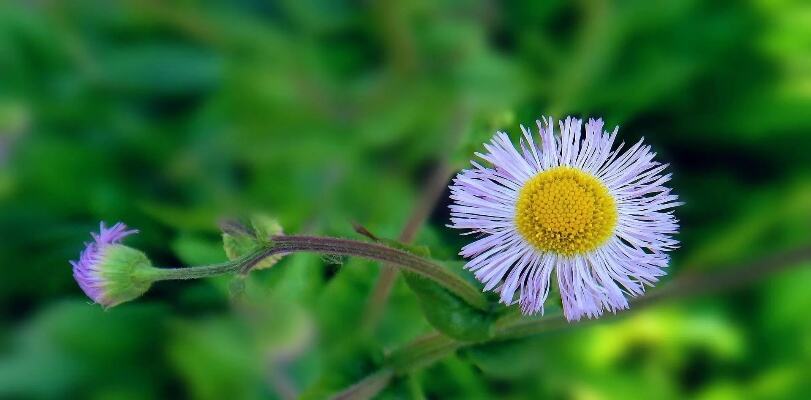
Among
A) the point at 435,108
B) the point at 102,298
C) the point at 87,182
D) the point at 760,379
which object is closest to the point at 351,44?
the point at 435,108

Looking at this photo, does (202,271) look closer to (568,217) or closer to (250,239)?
(250,239)

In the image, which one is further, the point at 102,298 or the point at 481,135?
the point at 481,135

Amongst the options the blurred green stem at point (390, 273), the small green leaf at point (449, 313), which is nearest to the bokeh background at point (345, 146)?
the blurred green stem at point (390, 273)

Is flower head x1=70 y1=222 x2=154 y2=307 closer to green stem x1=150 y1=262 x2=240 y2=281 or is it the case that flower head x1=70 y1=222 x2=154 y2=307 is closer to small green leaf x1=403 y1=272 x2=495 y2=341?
green stem x1=150 y1=262 x2=240 y2=281

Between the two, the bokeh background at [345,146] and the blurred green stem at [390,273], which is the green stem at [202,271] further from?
the bokeh background at [345,146]

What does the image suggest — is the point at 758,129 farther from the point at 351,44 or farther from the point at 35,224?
the point at 35,224

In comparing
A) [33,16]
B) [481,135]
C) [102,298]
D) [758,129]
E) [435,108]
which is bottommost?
[102,298]

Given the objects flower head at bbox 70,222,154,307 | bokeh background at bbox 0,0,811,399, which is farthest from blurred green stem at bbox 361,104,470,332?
flower head at bbox 70,222,154,307
